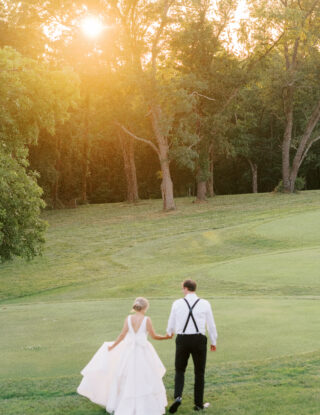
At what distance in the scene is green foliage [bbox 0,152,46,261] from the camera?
2173 cm

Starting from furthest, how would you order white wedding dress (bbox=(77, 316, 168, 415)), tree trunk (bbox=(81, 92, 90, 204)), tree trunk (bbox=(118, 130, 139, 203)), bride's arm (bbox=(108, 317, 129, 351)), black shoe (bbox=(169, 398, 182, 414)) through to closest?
1. tree trunk (bbox=(118, 130, 139, 203))
2. tree trunk (bbox=(81, 92, 90, 204))
3. black shoe (bbox=(169, 398, 182, 414))
4. bride's arm (bbox=(108, 317, 129, 351))
5. white wedding dress (bbox=(77, 316, 168, 415))

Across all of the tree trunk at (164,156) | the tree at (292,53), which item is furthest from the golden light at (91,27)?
the tree at (292,53)

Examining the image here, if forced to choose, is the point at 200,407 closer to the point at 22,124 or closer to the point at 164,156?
the point at 22,124

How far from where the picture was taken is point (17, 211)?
2241 centimetres

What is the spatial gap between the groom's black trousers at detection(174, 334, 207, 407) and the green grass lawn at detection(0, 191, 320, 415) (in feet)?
1.10

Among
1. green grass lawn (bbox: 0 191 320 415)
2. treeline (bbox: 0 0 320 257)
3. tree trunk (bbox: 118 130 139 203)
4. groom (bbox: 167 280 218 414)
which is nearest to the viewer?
groom (bbox: 167 280 218 414)

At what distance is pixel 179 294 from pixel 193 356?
12.1 m

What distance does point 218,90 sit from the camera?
48844mm

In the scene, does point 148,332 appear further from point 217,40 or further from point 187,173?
point 187,173

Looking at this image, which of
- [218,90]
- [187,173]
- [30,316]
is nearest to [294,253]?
[30,316]

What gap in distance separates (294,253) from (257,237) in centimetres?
569

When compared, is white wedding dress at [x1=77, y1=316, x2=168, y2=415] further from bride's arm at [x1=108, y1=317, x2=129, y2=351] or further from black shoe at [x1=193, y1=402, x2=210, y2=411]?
black shoe at [x1=193, y1=402, x2=210, y2=411]

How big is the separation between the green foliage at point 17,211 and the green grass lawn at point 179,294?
7.51 ft

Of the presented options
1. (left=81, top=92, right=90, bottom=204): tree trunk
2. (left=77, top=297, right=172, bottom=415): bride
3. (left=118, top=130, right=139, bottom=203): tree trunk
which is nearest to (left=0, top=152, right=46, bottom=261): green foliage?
(left=77, top=297, right=172, bottom=415): bride
